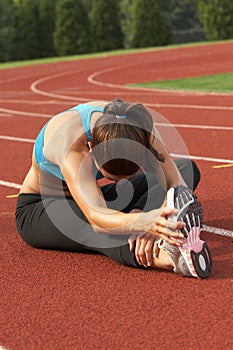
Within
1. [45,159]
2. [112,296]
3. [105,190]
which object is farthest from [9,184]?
[112,296]

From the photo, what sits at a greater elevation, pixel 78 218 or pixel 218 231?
pixel 78 218

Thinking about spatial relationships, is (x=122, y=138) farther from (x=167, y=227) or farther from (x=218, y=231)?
(x=218, y=231)

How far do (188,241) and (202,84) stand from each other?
1290 centimetres

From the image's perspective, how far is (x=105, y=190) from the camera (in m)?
5.12

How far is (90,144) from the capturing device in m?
4.14

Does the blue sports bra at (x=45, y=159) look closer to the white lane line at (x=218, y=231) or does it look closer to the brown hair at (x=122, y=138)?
the brown hair at (x=122, y=138)

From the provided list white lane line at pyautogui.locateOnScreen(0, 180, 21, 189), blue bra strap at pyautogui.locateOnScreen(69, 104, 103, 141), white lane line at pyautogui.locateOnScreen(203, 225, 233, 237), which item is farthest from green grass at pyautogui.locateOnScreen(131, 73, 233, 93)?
blue bra strap at pyautogui.locateOnScreen(69, 104, 103, 141)

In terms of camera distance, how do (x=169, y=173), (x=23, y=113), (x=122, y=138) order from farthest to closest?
(x=23, y=113), (x=169, y=173), (x=122, y=138)

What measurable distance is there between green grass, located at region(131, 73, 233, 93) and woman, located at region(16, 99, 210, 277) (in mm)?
10016

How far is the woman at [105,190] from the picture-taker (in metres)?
3.95

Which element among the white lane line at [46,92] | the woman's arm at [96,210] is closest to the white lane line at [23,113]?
the white lane line at [46,92]

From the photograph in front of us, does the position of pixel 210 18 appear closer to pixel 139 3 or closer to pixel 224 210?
pixel 139 3

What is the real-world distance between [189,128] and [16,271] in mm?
6173

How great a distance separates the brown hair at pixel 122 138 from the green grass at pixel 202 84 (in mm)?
10674
